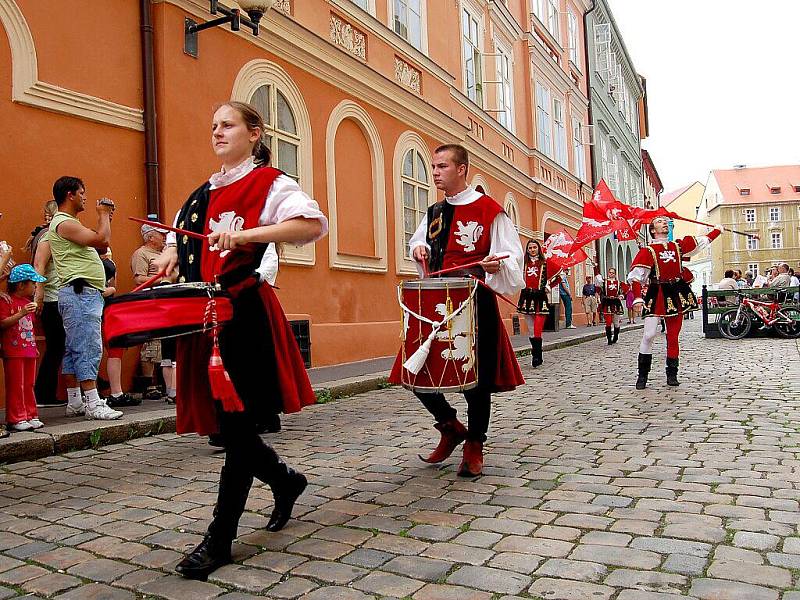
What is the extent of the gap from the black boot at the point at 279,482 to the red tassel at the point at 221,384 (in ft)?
1.24

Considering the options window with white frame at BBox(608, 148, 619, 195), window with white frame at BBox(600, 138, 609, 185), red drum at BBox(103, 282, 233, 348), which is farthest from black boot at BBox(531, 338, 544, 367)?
window with white frame at BBox(608, 148, 619, 195)

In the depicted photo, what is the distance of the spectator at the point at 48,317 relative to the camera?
6.11 m

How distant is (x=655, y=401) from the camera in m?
7.14

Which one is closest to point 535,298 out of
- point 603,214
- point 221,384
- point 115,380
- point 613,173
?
point 603,214

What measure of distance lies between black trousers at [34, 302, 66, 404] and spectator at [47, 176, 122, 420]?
26 cm

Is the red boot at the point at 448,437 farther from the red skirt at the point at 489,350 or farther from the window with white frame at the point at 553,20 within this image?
the window with white frame at the point at 553,20

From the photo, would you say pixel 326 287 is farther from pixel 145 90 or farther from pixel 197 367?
pixel 197 367

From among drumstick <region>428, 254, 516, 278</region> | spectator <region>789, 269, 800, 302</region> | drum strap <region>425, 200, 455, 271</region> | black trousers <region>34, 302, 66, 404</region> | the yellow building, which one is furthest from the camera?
the yellow building

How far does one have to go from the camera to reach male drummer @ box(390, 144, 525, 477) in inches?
169

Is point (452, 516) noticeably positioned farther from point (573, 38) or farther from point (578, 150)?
point (573, 38)

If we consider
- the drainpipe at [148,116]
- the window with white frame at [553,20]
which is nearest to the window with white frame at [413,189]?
the drainpipe at [148,116]

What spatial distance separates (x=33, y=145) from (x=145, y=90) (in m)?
1.51

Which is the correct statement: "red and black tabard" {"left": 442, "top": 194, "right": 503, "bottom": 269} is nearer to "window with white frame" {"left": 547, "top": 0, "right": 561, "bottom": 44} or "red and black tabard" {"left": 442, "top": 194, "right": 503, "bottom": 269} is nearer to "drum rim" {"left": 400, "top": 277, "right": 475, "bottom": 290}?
"drum rim" {"left": 400, "top": 277, "right": 475, "bottom": 290}

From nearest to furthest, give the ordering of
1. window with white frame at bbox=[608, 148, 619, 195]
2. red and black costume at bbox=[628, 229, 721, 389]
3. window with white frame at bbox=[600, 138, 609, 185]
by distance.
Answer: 1. red and black costume at bbox=[628, 229, 721, 389]
2. window with white frame at bbox=[600, 138, 609, 185]
3. window with white frame at bbox=[608, 148, 619, 195]
